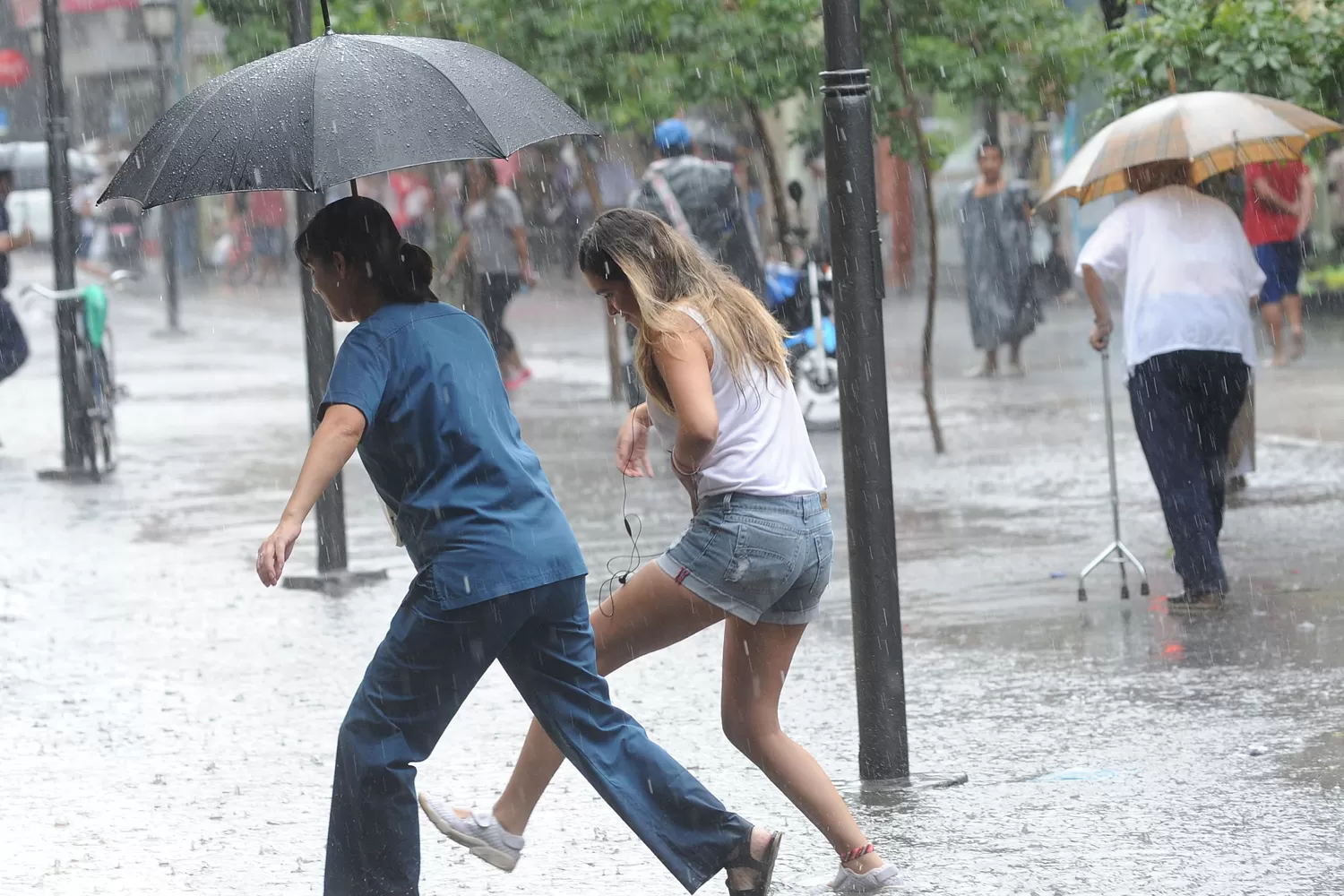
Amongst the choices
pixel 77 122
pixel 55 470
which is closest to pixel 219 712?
pixel 55 470

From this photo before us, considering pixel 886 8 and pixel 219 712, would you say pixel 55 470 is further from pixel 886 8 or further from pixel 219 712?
pixel 219 712

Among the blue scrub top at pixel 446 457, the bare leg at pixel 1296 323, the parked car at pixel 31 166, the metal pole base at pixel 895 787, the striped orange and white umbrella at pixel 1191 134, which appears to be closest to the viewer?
the blue scrub top at pixel 446 457

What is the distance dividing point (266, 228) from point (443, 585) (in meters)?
36.2

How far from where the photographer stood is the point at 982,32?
543 inches

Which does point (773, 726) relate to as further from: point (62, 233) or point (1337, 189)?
point (1337, 189)

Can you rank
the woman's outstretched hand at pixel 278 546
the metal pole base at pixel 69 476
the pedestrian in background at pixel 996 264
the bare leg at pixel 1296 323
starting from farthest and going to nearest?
the pedestrian in background at pixel 996 264 < the bare leg at pixel 1296 323 < the metal pole base at pixel 69 476 < the woman's outstretched hand at pixel 278 546

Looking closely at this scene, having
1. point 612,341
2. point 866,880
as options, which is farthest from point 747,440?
point 612,341

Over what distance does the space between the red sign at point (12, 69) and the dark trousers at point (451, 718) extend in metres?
59.3

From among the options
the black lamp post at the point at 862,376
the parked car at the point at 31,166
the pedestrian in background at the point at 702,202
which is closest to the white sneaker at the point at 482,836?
the black lamp post at the point at 862,376

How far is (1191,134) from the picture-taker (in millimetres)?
8289

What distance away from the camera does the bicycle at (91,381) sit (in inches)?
557

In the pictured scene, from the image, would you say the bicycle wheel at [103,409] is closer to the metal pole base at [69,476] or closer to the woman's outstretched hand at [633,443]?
the metal pole base at [69,476]

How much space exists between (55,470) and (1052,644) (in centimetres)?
837

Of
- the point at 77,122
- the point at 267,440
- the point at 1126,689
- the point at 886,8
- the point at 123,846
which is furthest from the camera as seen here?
the point at 77,122
